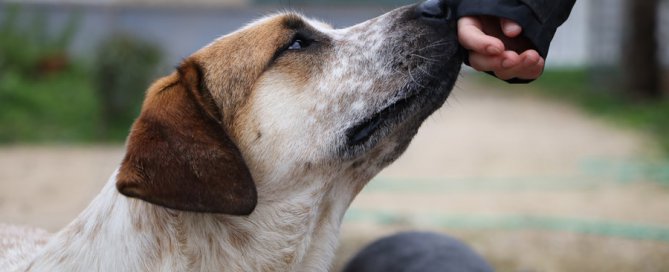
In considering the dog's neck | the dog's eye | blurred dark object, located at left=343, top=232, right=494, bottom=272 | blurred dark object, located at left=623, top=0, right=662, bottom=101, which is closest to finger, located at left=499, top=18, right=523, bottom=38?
the dog's eye

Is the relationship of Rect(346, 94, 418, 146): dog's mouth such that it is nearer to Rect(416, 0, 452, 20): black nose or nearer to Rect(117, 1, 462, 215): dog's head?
Rect(117, 1, 462, 215): dog's head

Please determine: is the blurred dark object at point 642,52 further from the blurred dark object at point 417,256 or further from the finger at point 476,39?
the finger at point 476,39

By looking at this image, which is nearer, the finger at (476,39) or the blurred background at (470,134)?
the finger at (476,39)

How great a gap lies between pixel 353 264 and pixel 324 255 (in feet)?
3.72

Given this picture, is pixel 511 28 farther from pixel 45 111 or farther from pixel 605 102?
pixel 605 102

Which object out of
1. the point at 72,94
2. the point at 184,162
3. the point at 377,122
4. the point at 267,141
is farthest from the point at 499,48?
the point at 72,94

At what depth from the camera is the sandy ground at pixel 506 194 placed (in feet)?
21.1

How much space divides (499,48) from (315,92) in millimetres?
712

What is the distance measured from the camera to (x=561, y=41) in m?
21.4

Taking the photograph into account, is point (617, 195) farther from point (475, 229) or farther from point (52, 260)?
point (52, 260)

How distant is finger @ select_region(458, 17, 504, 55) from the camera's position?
3238 millimetres

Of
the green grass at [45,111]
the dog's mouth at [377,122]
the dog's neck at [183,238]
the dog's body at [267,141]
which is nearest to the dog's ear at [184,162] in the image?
the dog's body at [267,141]

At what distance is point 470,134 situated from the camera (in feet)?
41.4

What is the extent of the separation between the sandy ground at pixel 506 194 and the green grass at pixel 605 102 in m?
0.46
